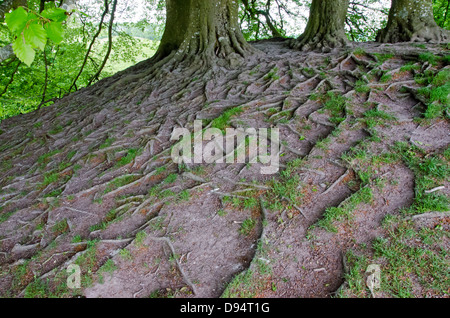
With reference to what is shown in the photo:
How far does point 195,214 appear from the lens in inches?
130

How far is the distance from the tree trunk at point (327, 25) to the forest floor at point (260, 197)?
3.85 feet

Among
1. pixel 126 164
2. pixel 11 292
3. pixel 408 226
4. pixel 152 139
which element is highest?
pixel 152 139

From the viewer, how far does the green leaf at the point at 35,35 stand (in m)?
1.56

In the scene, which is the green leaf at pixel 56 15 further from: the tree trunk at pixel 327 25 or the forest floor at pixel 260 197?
the tree trunk at pixel 327 25

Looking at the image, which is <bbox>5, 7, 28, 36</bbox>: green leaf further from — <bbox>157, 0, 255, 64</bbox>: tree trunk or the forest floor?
<bbox>157, 0, 255, 64</bbox>: tree trunk

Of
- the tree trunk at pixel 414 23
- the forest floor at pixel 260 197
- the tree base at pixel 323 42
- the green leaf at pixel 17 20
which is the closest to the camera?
the green leaf at pixel 17 20

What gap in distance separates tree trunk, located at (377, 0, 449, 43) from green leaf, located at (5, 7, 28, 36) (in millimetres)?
7349

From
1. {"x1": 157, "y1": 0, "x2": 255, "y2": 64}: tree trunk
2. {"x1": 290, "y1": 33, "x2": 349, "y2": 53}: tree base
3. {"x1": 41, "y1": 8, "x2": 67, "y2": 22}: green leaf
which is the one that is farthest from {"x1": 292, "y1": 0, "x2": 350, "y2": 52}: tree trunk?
{"x1": 41, "y1": 8, "x2": 67, "y2": 22}: green leaf

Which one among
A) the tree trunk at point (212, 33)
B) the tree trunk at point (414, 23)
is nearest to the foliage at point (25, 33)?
the tree trunk at point (212, 33)

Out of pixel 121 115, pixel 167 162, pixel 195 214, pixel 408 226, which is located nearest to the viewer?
pixel 408 226

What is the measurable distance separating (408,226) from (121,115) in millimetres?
5285

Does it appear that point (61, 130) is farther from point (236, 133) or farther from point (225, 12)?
point (225, 12)

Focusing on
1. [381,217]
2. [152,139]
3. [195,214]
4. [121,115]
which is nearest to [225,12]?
[121,115]

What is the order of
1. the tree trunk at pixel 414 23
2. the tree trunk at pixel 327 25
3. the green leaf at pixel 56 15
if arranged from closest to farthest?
1. the green leaf at pixel 56 15
2. the tree trunk at pixel 414 23
3. the tree trunk at pixel 327 25
